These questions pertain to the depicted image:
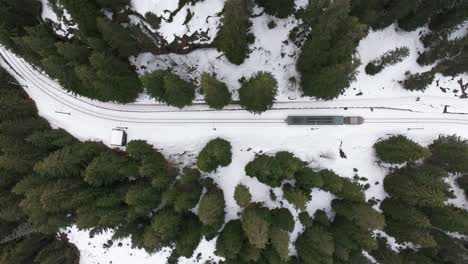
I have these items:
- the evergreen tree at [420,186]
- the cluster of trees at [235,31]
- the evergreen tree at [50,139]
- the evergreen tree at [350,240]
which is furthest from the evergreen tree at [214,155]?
the evergreen tree at [420,186]

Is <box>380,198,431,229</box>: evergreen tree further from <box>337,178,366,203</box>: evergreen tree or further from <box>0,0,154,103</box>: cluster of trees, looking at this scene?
<box>0,0,154,103</box>: cluster of trees

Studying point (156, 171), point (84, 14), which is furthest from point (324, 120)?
point (84, 14)

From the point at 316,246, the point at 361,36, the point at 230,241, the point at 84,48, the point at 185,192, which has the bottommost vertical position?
the point at 316,246

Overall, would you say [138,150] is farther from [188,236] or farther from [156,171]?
[188,236]

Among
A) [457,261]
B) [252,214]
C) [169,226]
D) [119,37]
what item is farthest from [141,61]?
[457,261]

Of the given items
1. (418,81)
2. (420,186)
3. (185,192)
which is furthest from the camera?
(418,81)
